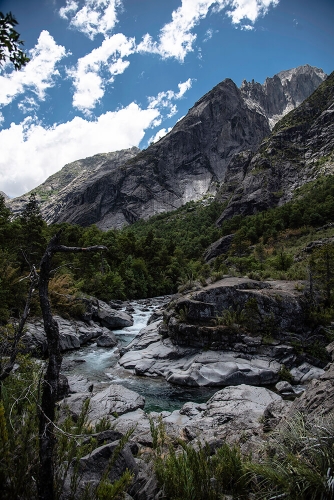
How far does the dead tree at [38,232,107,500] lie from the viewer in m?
3.45

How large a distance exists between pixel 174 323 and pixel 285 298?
23.2 feet

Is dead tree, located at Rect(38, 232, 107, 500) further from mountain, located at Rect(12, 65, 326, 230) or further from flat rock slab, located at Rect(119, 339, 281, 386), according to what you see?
mountain, located at Rect(12, 65, 326, 230)

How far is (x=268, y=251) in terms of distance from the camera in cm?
5097

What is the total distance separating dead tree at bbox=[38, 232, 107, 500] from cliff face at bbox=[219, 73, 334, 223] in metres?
87.9

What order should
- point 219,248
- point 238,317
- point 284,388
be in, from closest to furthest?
point 284,388 < point 238,317 < point 219,248

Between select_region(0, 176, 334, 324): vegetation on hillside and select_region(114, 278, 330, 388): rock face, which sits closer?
select_region(114, 278, 330, 388): rock face

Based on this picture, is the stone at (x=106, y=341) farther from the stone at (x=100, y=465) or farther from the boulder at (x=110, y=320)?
the stone at (x=100, y=465)

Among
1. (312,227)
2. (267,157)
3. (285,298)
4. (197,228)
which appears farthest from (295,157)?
(285,298)

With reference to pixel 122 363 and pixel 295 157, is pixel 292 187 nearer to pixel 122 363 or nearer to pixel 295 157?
pixel 295 157

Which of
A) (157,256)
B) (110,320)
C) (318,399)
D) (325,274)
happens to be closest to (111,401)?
(318,399)

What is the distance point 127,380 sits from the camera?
49.1 ft

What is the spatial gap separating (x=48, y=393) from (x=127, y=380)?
12.2m

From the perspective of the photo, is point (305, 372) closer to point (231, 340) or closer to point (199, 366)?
point (231, 340)

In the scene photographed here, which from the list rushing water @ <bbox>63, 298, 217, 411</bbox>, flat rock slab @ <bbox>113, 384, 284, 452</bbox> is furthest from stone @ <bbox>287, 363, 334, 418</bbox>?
rushing water @ <bbox>63, 298, 217, 411</bbox>
